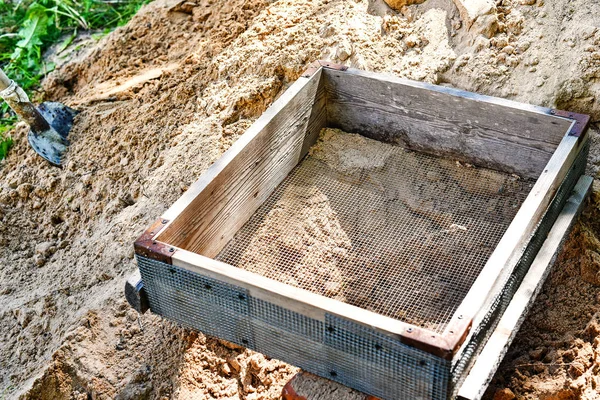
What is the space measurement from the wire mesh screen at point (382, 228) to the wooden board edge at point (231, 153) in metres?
0.34

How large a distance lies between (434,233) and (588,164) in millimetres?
763

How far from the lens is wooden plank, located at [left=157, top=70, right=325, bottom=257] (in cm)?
271

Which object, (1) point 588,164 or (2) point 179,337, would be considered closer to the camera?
(2) point 179,337

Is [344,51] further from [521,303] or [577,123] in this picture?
[521,303]

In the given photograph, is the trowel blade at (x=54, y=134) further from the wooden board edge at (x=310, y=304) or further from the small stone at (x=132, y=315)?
the wooden board edge at (x=310, y=304)

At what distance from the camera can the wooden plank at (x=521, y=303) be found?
2289 mm

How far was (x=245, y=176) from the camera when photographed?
2992mm

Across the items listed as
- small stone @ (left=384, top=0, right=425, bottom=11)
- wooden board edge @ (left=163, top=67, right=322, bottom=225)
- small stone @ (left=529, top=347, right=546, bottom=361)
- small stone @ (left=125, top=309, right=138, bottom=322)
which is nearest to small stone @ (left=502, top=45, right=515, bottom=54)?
small stone @ (left=384, top=0, right=425, bottom=11)

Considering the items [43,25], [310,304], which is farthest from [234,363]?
[43,25]

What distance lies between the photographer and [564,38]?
329cm

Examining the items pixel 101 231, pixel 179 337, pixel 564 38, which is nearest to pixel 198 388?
pixel 179 337

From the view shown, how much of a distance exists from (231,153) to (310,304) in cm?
89

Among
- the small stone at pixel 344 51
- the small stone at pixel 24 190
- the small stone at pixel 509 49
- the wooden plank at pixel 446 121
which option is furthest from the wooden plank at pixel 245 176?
the small stone at pixel 24 190

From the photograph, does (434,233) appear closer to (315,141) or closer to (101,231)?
(315,141)
